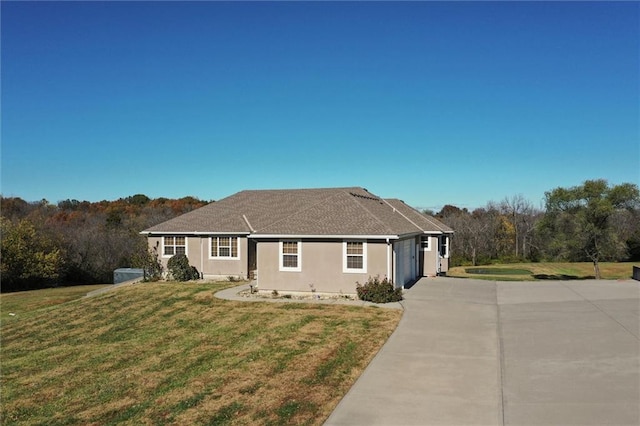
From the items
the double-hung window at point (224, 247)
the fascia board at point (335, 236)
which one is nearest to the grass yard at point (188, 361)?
the fascia board at point (335, 236)

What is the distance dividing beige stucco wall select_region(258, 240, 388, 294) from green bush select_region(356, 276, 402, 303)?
0.38 metres

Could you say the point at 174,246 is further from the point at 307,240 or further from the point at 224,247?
the point at 307,240

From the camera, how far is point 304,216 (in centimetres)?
2288

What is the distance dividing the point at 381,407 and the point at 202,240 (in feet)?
66.0

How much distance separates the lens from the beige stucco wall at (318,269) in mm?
20219

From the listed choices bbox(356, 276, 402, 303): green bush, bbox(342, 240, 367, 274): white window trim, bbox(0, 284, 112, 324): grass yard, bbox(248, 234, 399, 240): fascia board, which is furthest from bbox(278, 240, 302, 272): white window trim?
bbox(0, 284, 112, 324): grass yard

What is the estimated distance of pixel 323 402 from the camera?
30.4 ft

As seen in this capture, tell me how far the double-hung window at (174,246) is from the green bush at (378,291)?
41.2 ft

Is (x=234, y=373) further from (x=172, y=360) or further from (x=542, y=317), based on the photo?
(x=542, y=317)

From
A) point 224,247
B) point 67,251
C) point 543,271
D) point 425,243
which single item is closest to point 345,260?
point 425,243

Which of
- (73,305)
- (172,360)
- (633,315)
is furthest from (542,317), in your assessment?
(73,305)

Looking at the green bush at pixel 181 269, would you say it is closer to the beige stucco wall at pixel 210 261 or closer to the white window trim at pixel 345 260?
the beige stucco wall at pixel 210 261

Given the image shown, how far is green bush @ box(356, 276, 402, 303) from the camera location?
19.1 meters

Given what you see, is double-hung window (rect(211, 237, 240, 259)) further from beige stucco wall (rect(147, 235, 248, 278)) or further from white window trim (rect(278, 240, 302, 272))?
white window trim (rect(278, 240, 302, 272))
